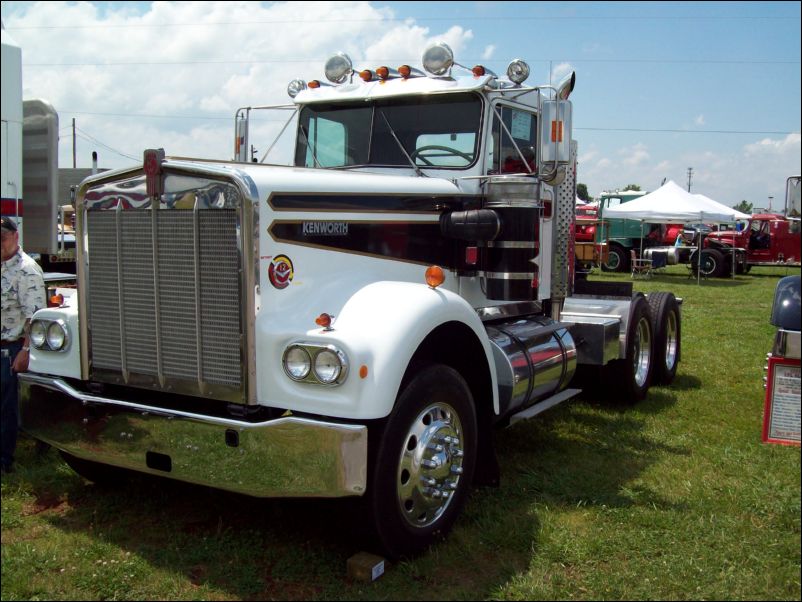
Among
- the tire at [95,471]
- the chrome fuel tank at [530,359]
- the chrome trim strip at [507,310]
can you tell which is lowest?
the tire at [95,471]

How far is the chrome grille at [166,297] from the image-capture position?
3.75 m

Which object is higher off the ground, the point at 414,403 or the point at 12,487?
the point at 414,403

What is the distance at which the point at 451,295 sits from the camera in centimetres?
424

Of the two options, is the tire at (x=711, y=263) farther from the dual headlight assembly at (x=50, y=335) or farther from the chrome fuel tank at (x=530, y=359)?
the dual headlight assembly at (x=50, y=335)

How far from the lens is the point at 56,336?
4.43 meters

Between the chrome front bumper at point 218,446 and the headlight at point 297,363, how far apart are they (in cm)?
23

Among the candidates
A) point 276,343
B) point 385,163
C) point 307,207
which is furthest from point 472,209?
point 276,343

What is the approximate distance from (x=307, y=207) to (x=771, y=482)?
348 cm

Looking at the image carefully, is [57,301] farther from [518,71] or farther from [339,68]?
[518,71]

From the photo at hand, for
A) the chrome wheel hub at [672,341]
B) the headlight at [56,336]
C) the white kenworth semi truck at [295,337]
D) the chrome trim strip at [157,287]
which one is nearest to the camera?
the white kenworth semi truck at [295,337]

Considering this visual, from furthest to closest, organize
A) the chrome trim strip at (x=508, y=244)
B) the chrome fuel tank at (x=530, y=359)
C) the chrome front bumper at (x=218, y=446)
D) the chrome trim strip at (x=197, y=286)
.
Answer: the chrome trim strip at (x=508, y=244), the chrome fuel tank at (x=530, y=359), the chrome trim strip at (x=197, y=286), the chrome front bumper at (x=218, y=446)

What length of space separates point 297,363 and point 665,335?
5.39 m

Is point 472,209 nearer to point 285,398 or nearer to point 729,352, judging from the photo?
point 285,398

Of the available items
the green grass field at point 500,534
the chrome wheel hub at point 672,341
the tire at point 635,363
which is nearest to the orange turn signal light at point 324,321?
the green grass field at point 500,534
